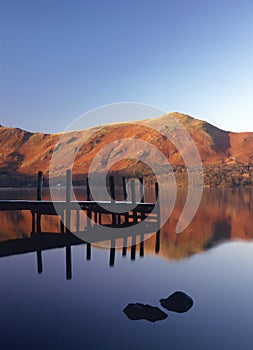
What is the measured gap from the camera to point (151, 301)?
1769 cm

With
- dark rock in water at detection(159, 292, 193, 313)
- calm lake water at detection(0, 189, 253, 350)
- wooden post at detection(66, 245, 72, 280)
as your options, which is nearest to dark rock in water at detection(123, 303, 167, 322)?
calm lake water at detection(0, 189, 253, 350)

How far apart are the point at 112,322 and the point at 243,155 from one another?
196 m

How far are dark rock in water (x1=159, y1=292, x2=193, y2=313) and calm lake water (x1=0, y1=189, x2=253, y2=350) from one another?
0.28 metres

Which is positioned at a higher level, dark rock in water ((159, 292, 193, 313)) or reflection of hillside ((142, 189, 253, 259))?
dark rock in water ((159, 292, 193, 313))

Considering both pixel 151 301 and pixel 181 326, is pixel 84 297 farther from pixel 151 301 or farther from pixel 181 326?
pixel 181 326

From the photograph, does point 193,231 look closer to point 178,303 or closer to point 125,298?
point 125,298

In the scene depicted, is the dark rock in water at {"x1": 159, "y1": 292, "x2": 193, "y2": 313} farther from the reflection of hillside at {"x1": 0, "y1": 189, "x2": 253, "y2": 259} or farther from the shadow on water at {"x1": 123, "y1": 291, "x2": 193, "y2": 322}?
the reflection of hillside at {"x1": 0, "y1": 189, "x2": 253, "y2": 259}

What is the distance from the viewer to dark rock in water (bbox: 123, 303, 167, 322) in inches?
583


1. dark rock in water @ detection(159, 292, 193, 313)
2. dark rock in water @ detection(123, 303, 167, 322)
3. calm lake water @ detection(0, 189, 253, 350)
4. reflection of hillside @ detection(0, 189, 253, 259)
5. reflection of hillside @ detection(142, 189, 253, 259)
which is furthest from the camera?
reflection of hillside @ detection(0, 189, 253, 259)

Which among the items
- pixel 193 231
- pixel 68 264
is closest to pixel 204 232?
pixel 193 231

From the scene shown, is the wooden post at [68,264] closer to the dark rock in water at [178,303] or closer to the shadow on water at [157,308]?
the shadow on water at [157,308]

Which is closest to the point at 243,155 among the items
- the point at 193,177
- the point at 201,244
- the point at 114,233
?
the point at 193,177

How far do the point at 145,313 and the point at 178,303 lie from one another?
6.94 ft

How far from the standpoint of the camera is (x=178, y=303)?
53.8ft
